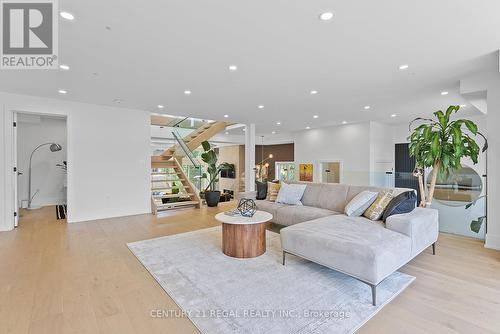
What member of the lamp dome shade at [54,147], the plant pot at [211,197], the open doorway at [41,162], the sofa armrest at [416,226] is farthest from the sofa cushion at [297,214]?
the lamp dome shade at [54,147]

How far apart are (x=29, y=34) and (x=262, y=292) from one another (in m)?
3.56

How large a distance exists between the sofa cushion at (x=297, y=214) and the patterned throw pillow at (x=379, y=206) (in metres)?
0.55

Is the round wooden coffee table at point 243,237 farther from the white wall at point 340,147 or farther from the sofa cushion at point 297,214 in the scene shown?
the white wall at point 340,147

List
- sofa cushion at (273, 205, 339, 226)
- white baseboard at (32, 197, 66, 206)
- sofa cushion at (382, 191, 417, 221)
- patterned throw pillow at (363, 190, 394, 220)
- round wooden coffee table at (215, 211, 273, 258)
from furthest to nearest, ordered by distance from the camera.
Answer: white baseboard at (32, 197, 66, 206)
sofa cushion at (273, 205, 339, 226)
patterned throw pillow at (363, 190, 394, 220)
round wooden coffee table at (215, 211, 273, 258)
sofa cushion at (382, 191, 417, 221)

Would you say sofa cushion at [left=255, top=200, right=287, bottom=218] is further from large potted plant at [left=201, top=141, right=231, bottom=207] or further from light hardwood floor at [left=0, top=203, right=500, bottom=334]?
large potted plant at [left=201, top=141, right=231, bottom=207]

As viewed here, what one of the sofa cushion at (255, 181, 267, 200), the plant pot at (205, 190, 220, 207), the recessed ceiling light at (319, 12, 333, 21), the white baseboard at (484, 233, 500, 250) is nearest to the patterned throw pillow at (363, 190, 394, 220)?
the white baseboard at (484, 233, 500, 250)

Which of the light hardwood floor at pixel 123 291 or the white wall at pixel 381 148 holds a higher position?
the white wall at pixel 381 148

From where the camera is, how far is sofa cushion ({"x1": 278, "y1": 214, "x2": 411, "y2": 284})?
2154 mm

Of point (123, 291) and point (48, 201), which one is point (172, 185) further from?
point (123, 291)

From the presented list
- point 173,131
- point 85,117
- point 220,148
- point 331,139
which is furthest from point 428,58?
point 220,148

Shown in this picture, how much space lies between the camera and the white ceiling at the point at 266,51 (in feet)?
6.84

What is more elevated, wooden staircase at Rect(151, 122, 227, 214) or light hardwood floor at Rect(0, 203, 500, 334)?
wooden staircase at Rect(151, 122, 227, 214)

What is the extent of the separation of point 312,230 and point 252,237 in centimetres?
80

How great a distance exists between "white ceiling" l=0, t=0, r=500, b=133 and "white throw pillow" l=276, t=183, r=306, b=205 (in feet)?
5.90
